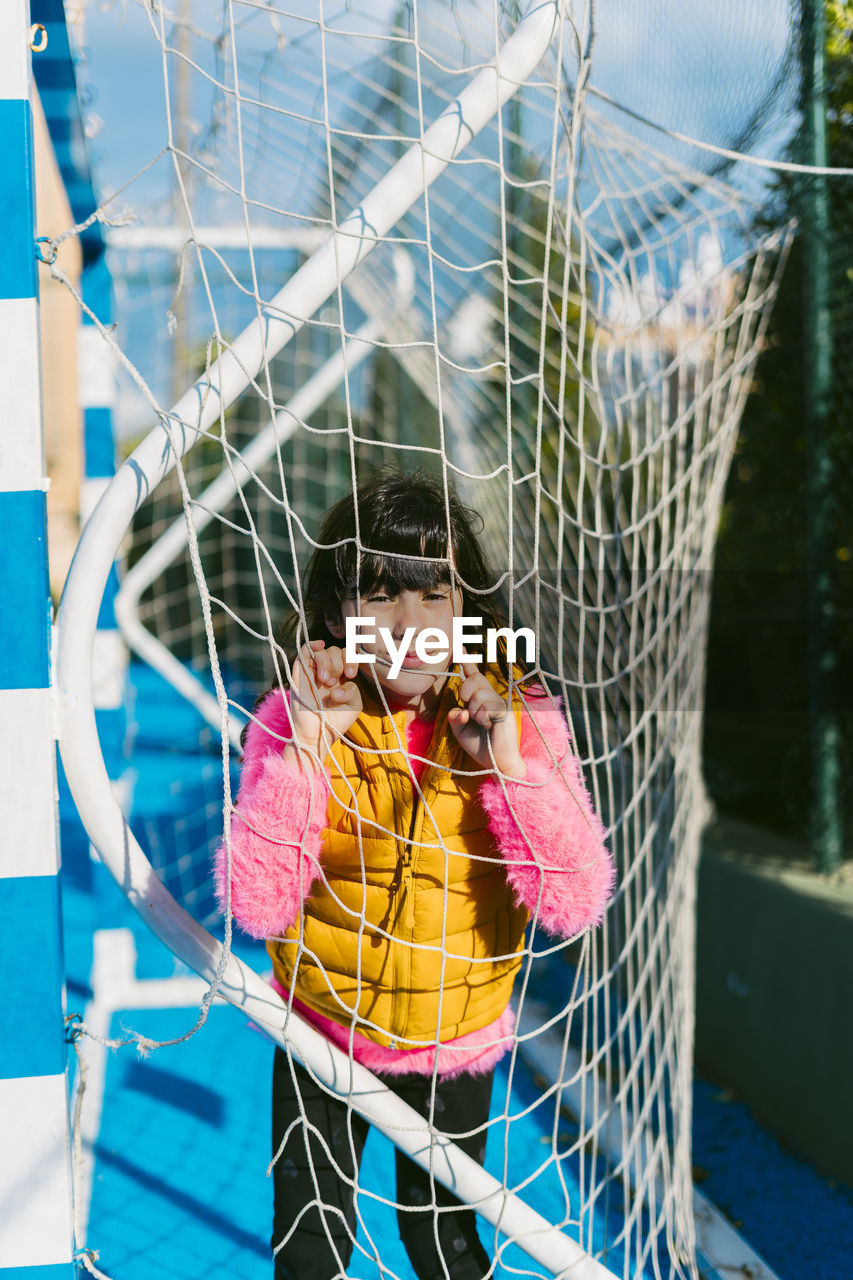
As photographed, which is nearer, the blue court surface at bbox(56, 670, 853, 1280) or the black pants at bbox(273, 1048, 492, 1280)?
the black pants at bbox(273, 1048, 492, 1280)

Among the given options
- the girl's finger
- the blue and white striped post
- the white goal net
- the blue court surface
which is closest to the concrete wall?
A: the blue court surface

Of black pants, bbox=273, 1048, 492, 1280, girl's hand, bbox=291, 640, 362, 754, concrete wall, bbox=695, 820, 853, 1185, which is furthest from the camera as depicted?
concrete wall, bbox=695, 820, 853, 1185

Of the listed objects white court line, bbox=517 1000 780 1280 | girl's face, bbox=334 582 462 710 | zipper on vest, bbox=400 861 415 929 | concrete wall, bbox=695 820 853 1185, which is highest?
girl's face, bbox=334 582 462 710

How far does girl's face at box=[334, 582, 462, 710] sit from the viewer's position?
1.12m

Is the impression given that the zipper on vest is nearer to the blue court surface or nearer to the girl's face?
the girl's face

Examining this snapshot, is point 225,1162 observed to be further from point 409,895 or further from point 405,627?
point 405,627

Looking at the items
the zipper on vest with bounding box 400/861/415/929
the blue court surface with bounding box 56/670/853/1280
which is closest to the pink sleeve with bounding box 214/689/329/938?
the zipper on vest with bounding box 400/861/415/929

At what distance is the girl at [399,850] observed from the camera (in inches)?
43.5

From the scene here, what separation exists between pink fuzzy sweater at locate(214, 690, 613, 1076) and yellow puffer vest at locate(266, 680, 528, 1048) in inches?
1.4

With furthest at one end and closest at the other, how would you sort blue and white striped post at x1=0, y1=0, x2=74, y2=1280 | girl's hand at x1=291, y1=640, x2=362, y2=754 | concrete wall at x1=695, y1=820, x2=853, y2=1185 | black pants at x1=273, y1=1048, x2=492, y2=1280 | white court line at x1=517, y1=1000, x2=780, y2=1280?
concrete wall at x1=695, y1=820, x2=853, y2=1185 < white court line at x1=517, y1=1000, x2=780, y2=1280 < black pants at x1=273, y1=1048, x2=492, y2=1280 < girl's hand at x1=291, y1=640, x2=362, y2=754 < blue and white striped post at x1=0, y1=0, x2=74, y2=1280

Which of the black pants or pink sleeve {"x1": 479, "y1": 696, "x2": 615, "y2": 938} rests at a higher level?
pink sleeve {"x1": 479, "y1": 696, "x2": 615, "y2": 938}

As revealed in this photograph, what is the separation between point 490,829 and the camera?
1.17 meters

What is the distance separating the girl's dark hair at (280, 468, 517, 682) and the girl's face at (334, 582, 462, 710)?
1 cm

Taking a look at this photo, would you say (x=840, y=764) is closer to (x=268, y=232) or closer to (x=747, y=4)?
(x=747, y=4)
